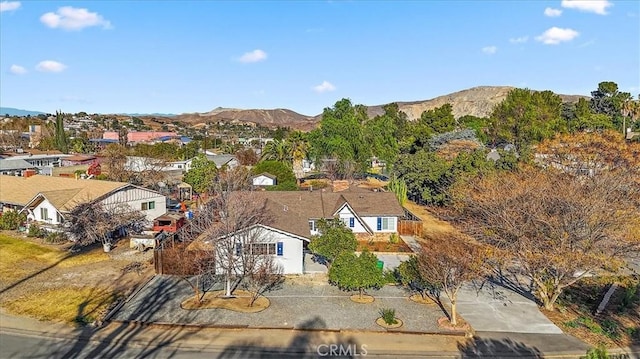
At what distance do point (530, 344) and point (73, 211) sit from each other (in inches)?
1223

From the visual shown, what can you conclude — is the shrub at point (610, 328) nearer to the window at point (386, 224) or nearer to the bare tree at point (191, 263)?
the window at point (386, 224)

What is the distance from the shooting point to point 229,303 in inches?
909

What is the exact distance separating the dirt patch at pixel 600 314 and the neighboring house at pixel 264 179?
129 feet

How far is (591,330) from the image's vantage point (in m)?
20.9

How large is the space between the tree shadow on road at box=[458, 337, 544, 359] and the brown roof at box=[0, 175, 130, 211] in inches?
1173

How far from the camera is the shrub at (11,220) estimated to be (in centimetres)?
3819

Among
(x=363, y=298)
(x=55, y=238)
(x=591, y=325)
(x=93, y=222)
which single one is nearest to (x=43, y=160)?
(x=55, y=238)

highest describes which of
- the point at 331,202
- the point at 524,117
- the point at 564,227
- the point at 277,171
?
the point at 524,117

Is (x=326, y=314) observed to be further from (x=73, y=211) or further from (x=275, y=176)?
(x=275, y=176)

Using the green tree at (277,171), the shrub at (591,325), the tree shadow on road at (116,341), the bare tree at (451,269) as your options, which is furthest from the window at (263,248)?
the green tree at (277,171)

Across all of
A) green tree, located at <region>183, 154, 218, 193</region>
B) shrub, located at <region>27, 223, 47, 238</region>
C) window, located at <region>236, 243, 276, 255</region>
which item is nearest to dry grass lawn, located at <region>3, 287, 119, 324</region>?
window, located at <region>236, 243, 276, 255</region>

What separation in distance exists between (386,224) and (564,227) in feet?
52.7

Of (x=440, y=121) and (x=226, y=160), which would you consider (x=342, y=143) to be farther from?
(x=440, y=121)

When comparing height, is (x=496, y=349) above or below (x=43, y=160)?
below
